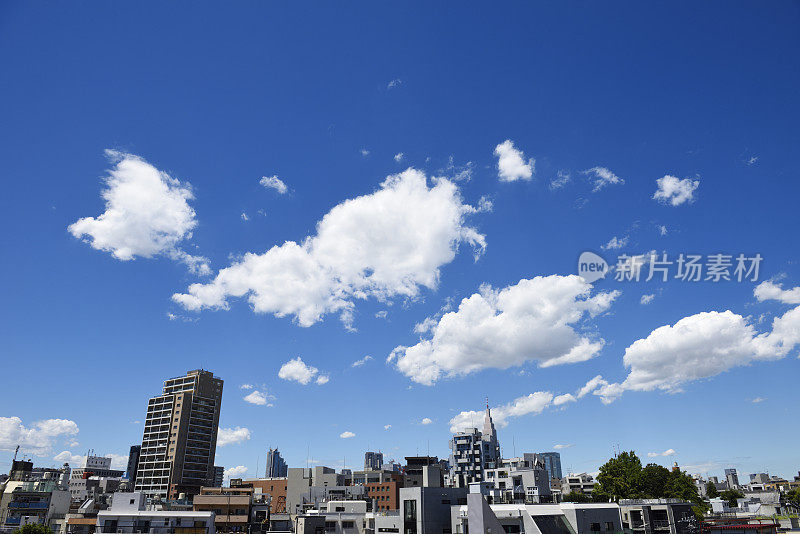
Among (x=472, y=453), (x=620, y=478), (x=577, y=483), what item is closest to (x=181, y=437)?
(x=472, y=453)

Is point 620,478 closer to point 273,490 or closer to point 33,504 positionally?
point 273,490

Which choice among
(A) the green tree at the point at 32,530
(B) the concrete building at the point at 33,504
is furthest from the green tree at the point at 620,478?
(B) the concrete building at the point at 33,504

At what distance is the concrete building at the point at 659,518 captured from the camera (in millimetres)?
63625

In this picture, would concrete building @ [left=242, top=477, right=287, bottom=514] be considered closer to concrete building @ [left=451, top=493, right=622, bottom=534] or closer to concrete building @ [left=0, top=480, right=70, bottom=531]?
concrete building @ [left=0, top=480, right=70, bottom=531]

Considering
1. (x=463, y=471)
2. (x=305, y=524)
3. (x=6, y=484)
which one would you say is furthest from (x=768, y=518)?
(x=6, y=484)

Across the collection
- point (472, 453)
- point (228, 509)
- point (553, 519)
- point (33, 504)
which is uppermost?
point (472, 453)

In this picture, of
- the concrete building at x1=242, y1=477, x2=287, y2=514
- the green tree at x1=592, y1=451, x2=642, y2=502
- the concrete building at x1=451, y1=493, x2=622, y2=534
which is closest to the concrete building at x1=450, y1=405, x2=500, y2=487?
the concrete building at x1=242, y1=477, x2=287, y2=514

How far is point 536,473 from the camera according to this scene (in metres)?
105

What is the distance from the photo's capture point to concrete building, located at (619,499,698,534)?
6362cm

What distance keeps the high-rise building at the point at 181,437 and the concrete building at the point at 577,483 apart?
10142cm

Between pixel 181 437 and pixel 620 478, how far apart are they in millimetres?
102634

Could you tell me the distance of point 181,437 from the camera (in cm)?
12912

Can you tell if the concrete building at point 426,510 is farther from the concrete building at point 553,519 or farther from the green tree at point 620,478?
the green tree at point 620,478

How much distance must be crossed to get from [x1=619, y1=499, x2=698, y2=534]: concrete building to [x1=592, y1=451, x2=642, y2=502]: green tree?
24.0 meters
